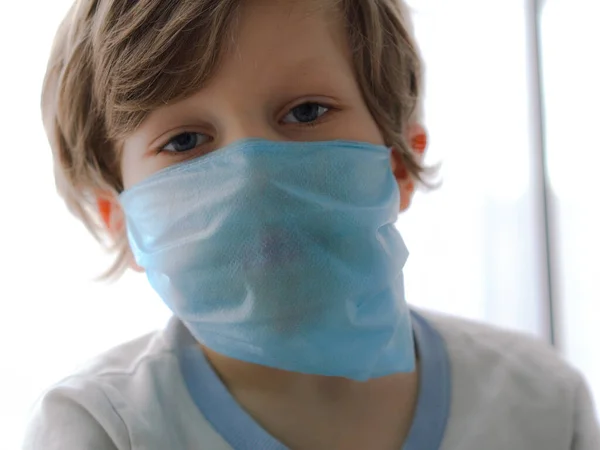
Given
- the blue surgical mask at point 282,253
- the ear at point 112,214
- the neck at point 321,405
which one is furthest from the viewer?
the ear at point 112,214

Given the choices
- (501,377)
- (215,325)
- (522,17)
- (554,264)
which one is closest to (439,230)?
(554,264)

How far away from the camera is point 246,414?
2.51 feet

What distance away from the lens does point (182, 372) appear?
83 cm

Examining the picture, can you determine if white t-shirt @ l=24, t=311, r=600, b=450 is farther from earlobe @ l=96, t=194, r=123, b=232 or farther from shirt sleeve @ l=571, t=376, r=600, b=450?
earlobe @ l=96, t=194, r=123, b=232

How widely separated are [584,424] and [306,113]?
0.53 meters

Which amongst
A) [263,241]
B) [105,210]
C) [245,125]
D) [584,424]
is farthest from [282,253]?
[584,424]

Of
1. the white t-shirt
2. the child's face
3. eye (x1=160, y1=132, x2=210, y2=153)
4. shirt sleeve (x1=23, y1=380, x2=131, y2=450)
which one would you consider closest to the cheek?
the child's face

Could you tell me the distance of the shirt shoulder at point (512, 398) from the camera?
2.65 feet

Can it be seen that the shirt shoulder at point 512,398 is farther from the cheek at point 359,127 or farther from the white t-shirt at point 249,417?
the cheek at point 359,127

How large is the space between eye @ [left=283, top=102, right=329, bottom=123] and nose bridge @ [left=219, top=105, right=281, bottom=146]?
0.04 meters

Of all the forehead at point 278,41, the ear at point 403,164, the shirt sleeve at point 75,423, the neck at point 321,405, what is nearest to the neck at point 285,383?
the neck at point 321,405

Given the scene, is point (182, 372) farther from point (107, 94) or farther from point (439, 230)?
point (439, 230)

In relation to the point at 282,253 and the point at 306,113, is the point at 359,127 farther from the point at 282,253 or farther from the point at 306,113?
the point at 282,253

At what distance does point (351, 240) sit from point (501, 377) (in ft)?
1.07
